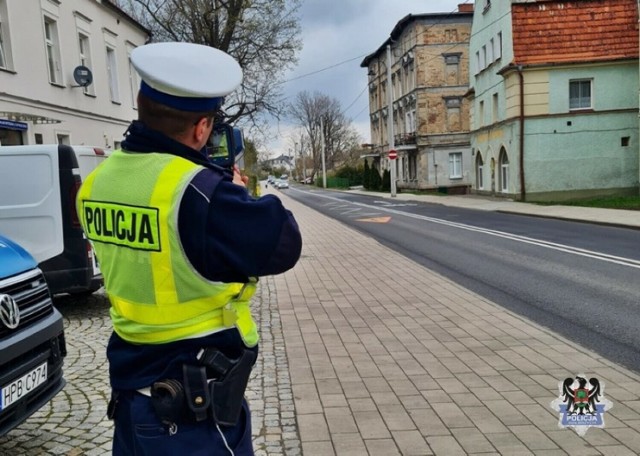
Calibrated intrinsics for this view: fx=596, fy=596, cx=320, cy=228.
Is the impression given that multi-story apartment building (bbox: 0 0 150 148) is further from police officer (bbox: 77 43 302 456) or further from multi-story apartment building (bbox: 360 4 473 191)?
multi-story apartment building (bbox: 360 4 473 191)

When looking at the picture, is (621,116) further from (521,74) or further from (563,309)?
(563,309)

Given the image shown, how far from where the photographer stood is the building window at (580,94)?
91.6ft

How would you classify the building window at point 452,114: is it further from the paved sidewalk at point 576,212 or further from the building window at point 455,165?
the paved sidewalk at point 576,212

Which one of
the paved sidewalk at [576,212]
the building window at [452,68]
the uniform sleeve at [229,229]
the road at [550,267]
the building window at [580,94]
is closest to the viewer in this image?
the uniform sleeve at [229,229]

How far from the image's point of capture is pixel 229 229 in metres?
1.68

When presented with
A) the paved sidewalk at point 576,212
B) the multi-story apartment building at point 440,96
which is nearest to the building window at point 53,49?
the paved sidewalk at point 576,212

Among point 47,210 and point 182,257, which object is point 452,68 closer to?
point 47,210

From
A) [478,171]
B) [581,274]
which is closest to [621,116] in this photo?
[478,171]

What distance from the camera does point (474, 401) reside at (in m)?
4.28

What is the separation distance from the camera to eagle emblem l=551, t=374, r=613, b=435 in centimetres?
389

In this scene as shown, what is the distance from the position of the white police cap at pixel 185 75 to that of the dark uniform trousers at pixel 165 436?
0.91 metres

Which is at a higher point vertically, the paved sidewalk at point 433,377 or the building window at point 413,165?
the building window at point 413,165

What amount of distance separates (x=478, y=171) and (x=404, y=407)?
3375 centimetres

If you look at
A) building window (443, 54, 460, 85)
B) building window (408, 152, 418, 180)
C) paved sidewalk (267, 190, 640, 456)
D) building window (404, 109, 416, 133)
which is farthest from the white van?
building window (404, 109, 416, 133)
